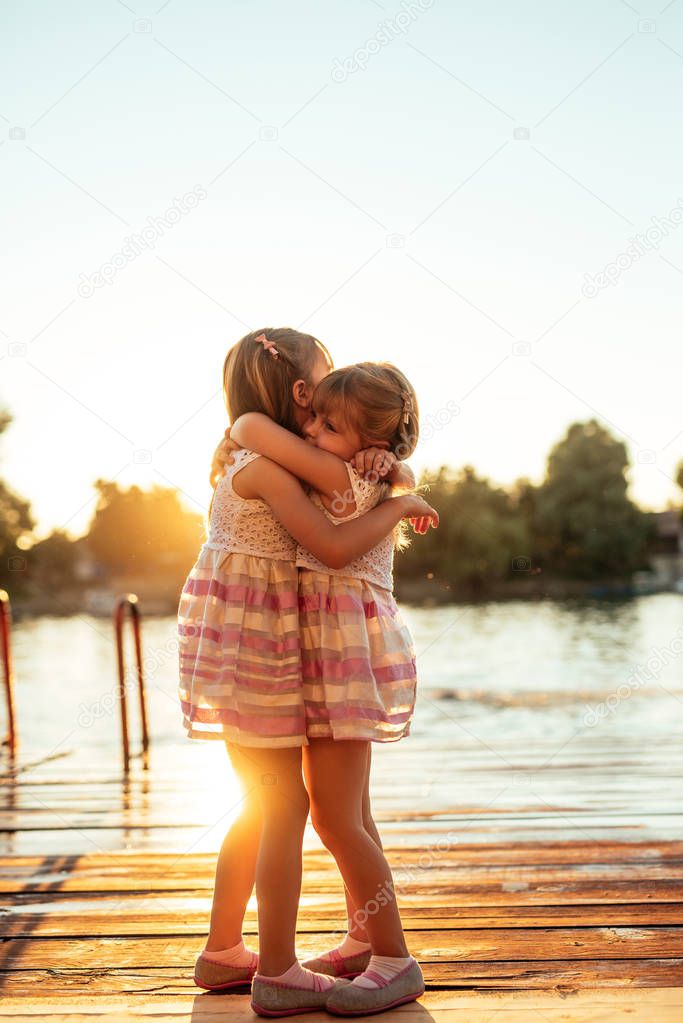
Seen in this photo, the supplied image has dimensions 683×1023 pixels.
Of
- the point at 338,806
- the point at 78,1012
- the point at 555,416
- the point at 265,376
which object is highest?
the point at 555,416

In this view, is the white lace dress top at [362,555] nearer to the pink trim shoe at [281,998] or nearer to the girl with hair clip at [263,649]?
the girl with hair clip at [263,649]

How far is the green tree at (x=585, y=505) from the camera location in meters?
40.3

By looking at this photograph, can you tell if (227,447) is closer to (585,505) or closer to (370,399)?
(370,399)

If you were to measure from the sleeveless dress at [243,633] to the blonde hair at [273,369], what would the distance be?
105 mm

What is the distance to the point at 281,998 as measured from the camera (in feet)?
6.35

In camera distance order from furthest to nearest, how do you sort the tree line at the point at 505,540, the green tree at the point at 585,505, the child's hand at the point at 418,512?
the green tree at the point at 585,505, the tree line at the point at 505,540, the child's hand at the point at 418,512

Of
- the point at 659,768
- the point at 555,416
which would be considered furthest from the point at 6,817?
the point at 555,416

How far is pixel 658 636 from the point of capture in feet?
90.5

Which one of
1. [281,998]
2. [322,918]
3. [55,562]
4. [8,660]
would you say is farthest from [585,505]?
Answer: [281,998]

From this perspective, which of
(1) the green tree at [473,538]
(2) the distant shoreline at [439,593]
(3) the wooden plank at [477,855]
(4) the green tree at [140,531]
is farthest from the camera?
(2) the distant shoreline at [439,593]

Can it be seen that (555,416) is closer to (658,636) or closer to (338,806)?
(658,636)

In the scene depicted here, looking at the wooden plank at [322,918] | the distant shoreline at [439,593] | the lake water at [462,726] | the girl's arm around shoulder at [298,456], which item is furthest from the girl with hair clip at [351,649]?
the distant shoreline at [439,593]

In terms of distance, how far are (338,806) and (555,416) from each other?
4137 cm

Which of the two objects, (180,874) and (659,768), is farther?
(659,768)
